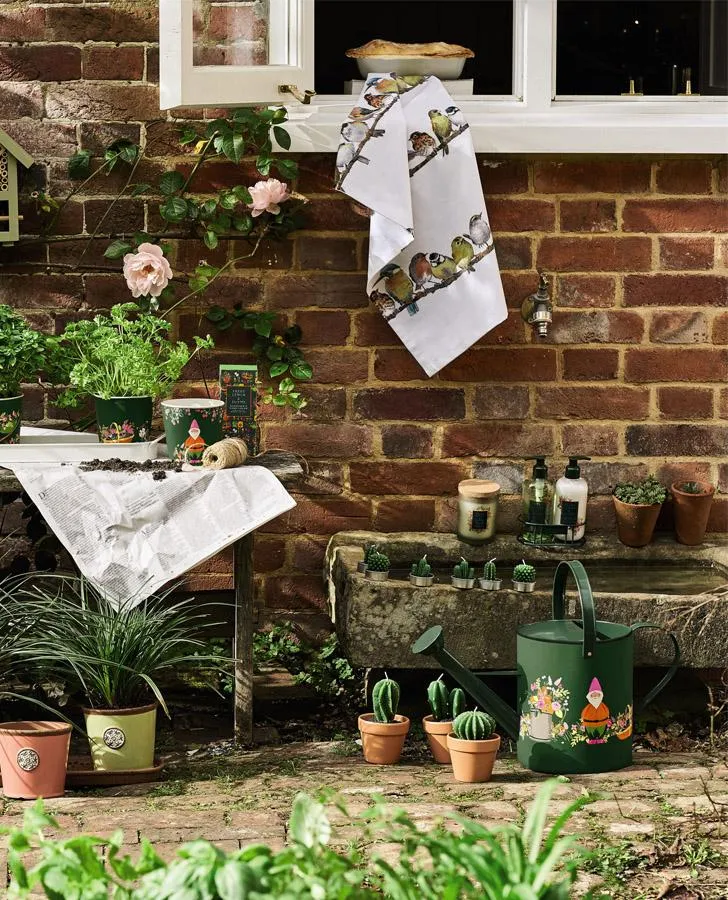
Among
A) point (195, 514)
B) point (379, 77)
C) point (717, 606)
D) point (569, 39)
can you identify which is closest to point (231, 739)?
point (195, 514)

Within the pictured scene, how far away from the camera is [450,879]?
1.78 meters

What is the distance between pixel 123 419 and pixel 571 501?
60.2 inches

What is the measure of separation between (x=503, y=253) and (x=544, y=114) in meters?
0.50

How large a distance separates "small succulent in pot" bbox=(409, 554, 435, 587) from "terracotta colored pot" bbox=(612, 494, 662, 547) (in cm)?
82

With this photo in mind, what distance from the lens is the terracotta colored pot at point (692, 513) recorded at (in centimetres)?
450

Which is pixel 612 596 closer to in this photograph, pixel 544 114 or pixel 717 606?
pixel 717 606

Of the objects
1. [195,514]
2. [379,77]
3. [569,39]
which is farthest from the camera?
[569,39]

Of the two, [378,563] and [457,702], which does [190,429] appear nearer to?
[378,563]

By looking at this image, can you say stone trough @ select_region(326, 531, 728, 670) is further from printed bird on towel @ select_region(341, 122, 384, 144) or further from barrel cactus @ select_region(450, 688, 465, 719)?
printed bird on towel @ select_region(341, 122, 384, 144)

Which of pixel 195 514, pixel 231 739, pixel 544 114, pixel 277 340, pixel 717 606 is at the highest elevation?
pixel 544 114

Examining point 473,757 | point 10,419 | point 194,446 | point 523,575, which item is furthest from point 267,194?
point 473,757

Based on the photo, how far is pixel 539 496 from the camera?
4.44 m

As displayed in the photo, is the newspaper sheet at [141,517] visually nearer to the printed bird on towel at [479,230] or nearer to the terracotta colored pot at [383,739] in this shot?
the terracotta colored pot at [383,739]

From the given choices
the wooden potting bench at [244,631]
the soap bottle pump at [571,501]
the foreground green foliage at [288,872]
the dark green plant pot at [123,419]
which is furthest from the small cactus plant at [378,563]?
the foreground green foliage at [288,872]
